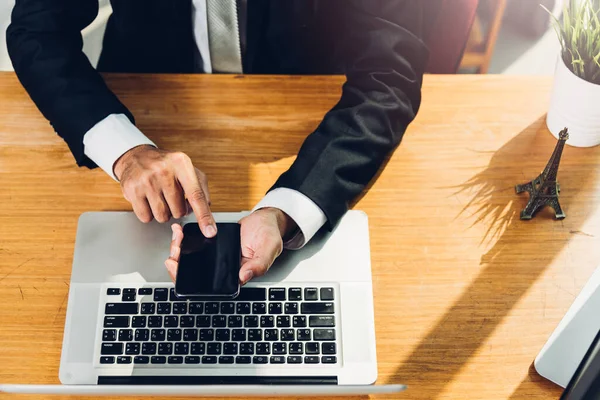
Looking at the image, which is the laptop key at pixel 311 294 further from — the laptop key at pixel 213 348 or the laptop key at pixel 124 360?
the laptop key at pixel 124 360

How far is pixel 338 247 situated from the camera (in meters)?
0.96

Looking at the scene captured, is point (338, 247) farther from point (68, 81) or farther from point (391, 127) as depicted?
point (68, 81)

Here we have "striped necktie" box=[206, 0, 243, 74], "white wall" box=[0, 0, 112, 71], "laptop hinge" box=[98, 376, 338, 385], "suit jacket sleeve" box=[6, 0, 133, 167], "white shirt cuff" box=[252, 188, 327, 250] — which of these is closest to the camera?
"laptop hinge" box=[98, 376, 338, 385]

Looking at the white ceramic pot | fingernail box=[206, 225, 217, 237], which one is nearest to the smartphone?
fingernail box=[206, 225, 217, 237]

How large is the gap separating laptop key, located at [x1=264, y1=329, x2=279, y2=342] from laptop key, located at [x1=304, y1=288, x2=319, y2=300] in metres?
0.07

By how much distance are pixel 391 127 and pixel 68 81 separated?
616 mm

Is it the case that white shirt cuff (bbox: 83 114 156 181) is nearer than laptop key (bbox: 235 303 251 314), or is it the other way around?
laptop key (bbox: 235 303 251 314)

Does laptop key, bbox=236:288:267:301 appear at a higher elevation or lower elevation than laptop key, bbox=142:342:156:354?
higher

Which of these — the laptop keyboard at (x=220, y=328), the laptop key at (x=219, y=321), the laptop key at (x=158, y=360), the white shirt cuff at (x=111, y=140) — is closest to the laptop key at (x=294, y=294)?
the laptop keyboard at (x=220, y=328)

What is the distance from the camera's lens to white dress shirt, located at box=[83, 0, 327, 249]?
0.95 metres

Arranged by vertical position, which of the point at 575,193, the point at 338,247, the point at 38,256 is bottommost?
the point at 38,256

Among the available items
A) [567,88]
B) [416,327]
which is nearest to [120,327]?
[416,327]

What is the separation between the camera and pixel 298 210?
963 millimetres

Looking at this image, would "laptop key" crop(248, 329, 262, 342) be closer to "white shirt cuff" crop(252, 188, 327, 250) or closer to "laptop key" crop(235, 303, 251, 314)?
"laptop key" crop(235, 303, 251, 314)
